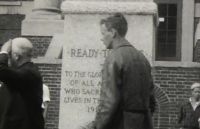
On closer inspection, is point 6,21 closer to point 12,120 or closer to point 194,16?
point 194,16

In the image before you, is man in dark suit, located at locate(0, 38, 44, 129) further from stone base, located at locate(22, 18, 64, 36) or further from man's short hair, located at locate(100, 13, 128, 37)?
stone base, located at locate(22, 18, 64, 36)

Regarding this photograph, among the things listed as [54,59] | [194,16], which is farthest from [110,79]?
[194,16]

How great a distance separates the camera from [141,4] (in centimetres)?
994

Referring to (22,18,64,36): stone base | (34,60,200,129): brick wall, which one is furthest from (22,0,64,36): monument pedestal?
(34,60,200,129): brick wall

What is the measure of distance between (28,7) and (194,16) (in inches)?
187

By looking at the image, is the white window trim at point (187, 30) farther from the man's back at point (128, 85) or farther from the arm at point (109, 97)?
the arm at point (109, 97)

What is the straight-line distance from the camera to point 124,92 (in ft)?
22.0

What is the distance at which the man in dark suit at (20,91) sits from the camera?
7078mm

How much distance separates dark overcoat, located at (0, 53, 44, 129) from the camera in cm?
709

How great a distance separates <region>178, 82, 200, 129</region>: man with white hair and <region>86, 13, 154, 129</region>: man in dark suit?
6.42 metres

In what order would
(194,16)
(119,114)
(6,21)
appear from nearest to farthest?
(119,114) < (194,16) < (6,21)

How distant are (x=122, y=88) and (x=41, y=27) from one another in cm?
1122

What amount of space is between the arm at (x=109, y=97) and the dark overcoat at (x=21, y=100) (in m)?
0.76

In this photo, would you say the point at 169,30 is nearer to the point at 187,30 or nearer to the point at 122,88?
the point at 187,30
